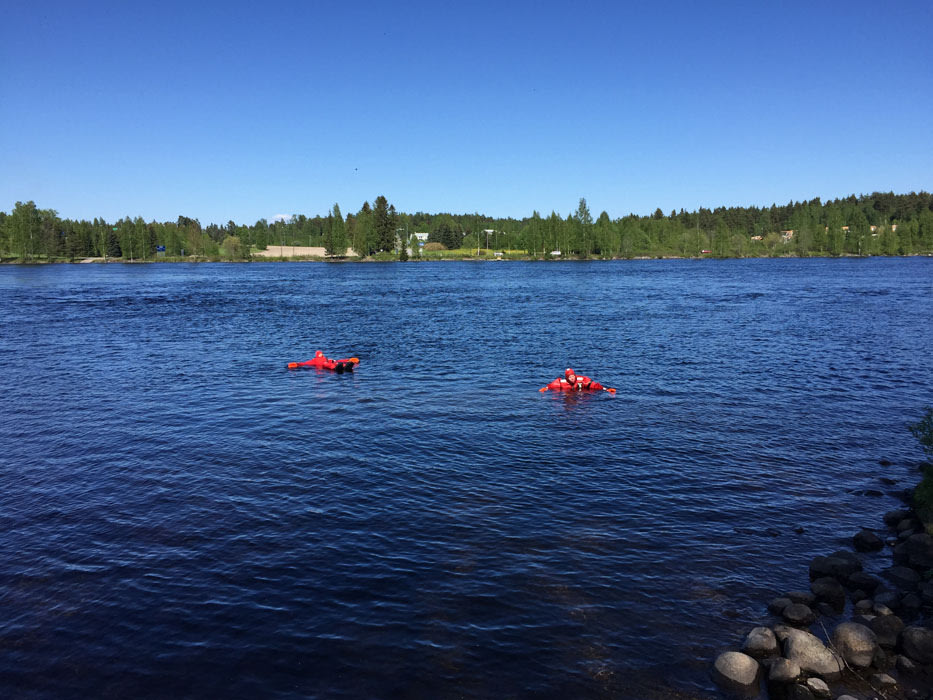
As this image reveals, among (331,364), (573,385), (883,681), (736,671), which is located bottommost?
(883,681)

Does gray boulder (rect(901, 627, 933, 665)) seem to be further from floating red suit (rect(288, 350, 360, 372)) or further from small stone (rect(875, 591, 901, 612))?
floating red suit (rect(288, 350, 360, 372))

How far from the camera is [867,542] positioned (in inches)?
757

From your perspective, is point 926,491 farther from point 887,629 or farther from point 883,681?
point 883,681

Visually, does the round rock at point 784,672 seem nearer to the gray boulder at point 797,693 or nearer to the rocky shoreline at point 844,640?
the rocky shoreline at point 844,640

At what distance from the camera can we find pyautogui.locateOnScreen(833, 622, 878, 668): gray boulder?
13.9 meters

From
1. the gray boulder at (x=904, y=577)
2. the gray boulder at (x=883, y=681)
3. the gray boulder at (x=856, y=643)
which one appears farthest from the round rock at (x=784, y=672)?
the gray boulder at (x=904, y=577)

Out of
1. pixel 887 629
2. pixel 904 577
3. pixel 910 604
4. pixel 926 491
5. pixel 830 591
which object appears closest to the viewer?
pixel 887 629

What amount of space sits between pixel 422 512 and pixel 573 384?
18554 millimetres

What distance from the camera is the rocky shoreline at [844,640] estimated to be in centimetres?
1323

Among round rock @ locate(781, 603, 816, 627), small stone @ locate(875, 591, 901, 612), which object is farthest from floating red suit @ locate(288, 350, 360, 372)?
small stone @ locate(875, 591, 901, 612)

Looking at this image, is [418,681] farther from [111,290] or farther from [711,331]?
[111,290]

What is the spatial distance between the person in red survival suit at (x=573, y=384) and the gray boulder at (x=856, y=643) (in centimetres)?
2393

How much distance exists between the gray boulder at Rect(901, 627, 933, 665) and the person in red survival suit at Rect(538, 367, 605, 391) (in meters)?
24.2

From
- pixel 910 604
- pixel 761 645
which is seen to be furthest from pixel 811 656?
pixel 910 604
